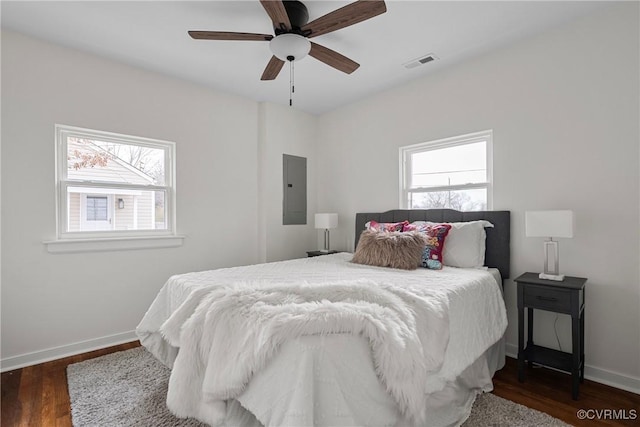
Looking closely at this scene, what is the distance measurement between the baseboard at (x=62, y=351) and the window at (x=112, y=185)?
95 cm

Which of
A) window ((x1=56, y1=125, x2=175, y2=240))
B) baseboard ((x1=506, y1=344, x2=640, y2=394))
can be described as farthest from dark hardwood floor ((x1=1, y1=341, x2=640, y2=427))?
window ((x1=56, y1=125, x2=175, y2=240))

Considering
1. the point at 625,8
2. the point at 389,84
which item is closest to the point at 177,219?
the point at 389,84

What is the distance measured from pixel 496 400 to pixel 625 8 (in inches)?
111

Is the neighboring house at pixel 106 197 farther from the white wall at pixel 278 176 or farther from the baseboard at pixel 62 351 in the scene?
the white wall at pixel 278 176

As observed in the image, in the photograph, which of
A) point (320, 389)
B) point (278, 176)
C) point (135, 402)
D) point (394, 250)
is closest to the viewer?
point (320, 389)

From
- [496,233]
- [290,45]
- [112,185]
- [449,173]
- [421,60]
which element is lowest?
[496,233]

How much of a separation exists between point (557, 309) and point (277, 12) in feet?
8.56

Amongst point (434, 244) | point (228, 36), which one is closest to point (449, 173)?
point (434, 244)

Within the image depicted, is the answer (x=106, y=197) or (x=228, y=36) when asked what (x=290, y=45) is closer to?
(x=228, y=36)

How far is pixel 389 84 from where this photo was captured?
11.8 ft

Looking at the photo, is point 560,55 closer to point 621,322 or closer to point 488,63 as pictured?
point 488,63

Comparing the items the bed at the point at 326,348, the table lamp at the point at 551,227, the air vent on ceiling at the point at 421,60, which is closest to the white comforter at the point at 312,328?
the bed at the point at 326,348

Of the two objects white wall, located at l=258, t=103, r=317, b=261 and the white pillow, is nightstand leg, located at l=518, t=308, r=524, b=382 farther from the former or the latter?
white wall, located at l=258, t=103, r=317, b=261

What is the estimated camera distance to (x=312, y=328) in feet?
4.20
